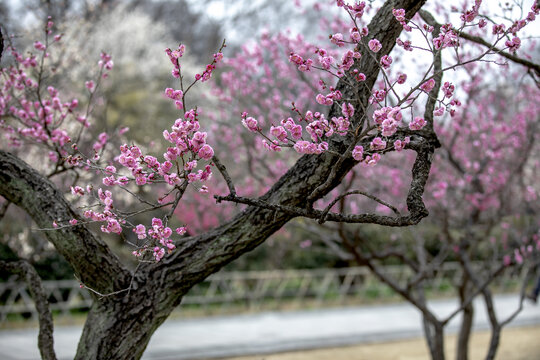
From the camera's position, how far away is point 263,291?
42.7 ft

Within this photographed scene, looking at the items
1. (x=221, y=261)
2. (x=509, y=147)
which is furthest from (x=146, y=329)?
(x=509, y=147)

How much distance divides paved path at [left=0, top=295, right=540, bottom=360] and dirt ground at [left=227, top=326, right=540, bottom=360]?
0.24 metres

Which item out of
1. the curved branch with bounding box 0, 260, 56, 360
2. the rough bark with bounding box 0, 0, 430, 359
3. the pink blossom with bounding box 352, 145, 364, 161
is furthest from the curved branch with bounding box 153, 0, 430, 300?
the curved branch with bounding box 0, 260, 56, 360

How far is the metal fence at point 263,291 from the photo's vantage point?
10.9 metres

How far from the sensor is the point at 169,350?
8.52 metres

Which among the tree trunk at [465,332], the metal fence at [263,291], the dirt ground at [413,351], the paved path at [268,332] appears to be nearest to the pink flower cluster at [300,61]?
the tree trunk at [465,332]

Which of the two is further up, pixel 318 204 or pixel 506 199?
pixel 318 204

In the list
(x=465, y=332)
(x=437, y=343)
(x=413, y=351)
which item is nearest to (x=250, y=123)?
(x=437, y=343)

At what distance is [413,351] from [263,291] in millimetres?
4222

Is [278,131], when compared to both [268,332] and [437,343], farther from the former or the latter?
[268,332]

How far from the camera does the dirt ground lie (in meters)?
9.06

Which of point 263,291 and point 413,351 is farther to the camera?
point 263,291

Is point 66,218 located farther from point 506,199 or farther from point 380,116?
point 506,199

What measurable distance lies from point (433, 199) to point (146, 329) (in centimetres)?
445
